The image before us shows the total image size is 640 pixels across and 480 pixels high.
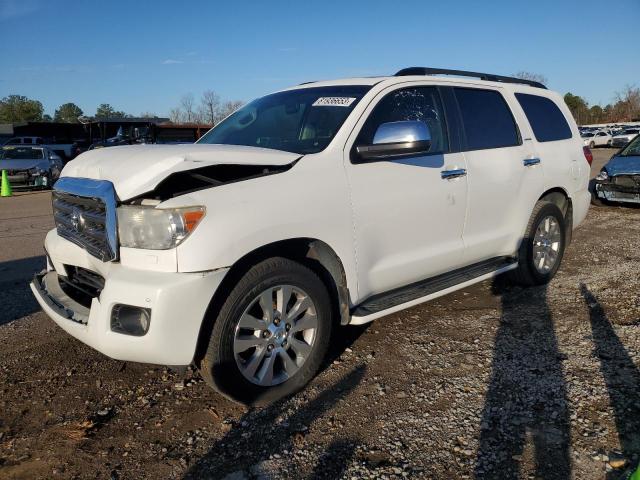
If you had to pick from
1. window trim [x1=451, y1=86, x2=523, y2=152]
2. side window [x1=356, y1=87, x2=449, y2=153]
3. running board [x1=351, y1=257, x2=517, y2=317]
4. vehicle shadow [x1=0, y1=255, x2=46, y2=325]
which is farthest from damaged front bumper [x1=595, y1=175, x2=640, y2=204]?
vehicle shadow [x1=0, y1=255, x2=46, y2=325]

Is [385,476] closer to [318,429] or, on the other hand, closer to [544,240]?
[318,429]

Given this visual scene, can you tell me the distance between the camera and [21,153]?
690 inches

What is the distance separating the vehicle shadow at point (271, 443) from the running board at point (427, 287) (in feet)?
1.87

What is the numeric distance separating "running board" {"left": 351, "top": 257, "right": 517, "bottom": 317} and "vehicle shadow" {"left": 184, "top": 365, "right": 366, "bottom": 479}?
0.57 metres

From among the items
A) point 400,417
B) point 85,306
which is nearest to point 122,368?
point 85,306

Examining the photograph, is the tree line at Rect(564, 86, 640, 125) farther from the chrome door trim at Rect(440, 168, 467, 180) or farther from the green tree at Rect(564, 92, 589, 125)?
the chrome door trim at Rect(440, 168, 467, 180)

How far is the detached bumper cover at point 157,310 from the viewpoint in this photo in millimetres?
2678

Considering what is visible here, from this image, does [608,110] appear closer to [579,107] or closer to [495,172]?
[579,107]

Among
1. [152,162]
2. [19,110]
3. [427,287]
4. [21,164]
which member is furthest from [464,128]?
[19,110]

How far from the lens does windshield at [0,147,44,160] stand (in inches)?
682

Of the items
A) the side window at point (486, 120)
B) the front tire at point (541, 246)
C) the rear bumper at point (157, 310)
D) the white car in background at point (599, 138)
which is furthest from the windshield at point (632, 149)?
the white car in background at point (599, 138)

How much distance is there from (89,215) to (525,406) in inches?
107

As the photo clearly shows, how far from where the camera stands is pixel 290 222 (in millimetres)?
3064

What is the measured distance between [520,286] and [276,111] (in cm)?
301
